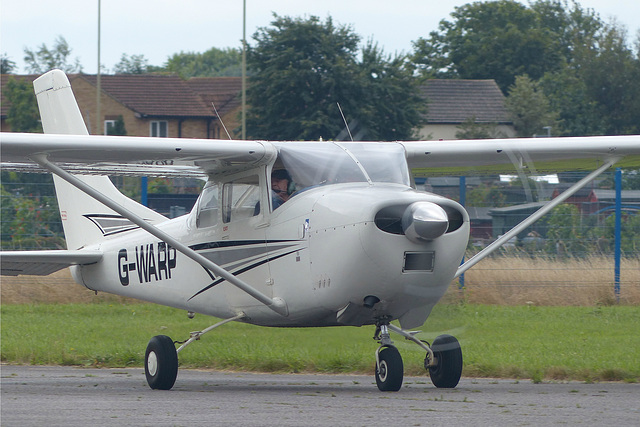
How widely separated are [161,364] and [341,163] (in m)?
2.63

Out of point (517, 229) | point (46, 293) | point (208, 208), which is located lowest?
point (46, 293)

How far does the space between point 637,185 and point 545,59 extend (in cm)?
6015

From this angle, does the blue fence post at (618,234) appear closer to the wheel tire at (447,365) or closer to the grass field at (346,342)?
the grass field at (346,342)

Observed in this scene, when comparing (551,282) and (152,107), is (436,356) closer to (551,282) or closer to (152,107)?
(551,282)

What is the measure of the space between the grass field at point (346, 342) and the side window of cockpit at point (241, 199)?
137 cm

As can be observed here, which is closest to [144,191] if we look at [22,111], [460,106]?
[22,111]

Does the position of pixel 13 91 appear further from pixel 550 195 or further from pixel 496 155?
pixel 496 155

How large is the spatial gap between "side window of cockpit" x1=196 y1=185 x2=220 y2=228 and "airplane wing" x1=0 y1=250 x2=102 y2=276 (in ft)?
6.01

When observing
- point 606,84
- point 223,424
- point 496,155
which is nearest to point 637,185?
point 496,155

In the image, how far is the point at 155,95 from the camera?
2525 inches

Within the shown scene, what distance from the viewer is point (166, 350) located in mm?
9875

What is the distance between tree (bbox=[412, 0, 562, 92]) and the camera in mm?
74438

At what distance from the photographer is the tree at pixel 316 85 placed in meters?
34.7

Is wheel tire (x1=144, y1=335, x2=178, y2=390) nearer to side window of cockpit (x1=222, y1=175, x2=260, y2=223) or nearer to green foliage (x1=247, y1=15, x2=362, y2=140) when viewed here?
side window of cockpit (x1=222, y1=175, x2=260, y2=223)
